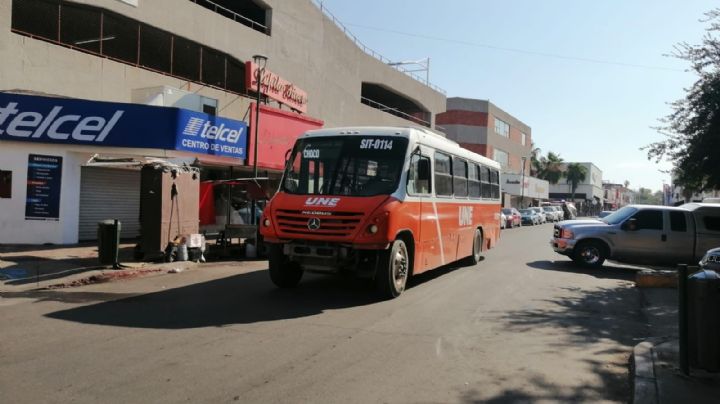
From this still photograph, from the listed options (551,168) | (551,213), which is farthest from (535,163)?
(551,213)

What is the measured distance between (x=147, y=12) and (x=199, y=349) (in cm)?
1726

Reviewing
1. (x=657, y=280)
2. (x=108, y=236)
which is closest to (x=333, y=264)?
(x=108, y=236)

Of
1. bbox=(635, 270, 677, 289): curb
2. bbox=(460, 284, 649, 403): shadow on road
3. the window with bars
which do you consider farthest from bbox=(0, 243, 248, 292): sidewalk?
bbox=(635, 270, 677, 289): curb

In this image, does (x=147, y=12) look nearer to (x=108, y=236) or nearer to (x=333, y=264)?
(x=108, y=236)

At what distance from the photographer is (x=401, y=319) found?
7.79 metres

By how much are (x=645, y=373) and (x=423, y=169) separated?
5392 mm

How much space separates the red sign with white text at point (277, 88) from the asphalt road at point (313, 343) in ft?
41.0

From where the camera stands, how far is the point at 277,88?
24.0 metres

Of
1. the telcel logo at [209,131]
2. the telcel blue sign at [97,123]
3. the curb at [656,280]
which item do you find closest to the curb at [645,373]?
the curb at [656,280]

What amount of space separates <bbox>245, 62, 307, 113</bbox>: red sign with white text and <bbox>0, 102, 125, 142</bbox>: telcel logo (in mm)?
6601

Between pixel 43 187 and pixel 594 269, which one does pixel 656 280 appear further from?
pixel 43 187

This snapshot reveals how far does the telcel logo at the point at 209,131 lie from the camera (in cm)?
1766

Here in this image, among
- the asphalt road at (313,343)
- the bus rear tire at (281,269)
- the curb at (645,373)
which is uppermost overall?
the bus rear tire at (281,269)

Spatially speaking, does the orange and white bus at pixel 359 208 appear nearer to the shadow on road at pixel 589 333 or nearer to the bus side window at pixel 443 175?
the bus side window at pixel 443 175
